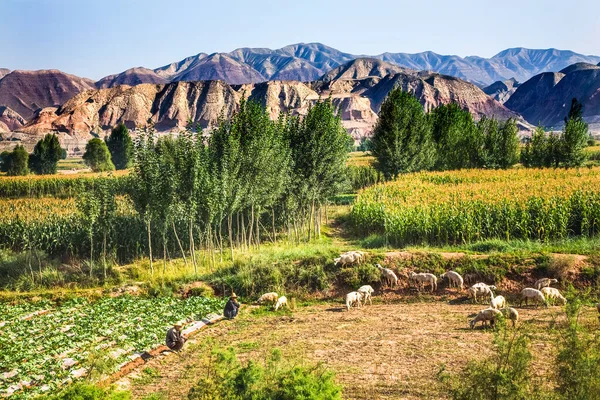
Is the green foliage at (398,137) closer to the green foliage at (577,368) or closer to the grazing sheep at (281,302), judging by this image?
the grazing sheep at (281,302)

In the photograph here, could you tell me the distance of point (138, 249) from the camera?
29594mm

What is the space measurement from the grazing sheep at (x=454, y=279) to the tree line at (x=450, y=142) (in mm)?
29823

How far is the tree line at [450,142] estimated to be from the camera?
49.3 meters

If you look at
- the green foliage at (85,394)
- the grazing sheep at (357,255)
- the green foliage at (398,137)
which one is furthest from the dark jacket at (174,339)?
the green foliage at (398,137)

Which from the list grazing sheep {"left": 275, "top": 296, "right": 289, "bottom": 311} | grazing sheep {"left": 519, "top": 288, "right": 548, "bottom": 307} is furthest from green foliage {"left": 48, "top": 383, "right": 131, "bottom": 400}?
grazing sheep {"left": 519, "top": 288, "right": 548, "bottom": 307}

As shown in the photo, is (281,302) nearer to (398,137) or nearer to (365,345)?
(365,345)

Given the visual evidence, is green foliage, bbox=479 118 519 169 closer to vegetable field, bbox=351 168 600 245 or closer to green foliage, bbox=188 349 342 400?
vegetable field, bbox=351 168 600 245

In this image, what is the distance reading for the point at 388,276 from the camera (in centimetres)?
2067

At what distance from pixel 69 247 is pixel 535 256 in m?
25.3

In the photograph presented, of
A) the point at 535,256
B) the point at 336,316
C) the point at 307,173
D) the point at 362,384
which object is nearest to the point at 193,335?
the point at 336,316

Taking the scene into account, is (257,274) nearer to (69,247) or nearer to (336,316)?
(336,316)

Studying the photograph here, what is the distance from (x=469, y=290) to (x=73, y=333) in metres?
13.7

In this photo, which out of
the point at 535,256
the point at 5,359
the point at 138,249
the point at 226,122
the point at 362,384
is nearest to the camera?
the point at 362,384

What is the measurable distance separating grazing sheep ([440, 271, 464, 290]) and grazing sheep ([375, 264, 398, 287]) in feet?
6.14
